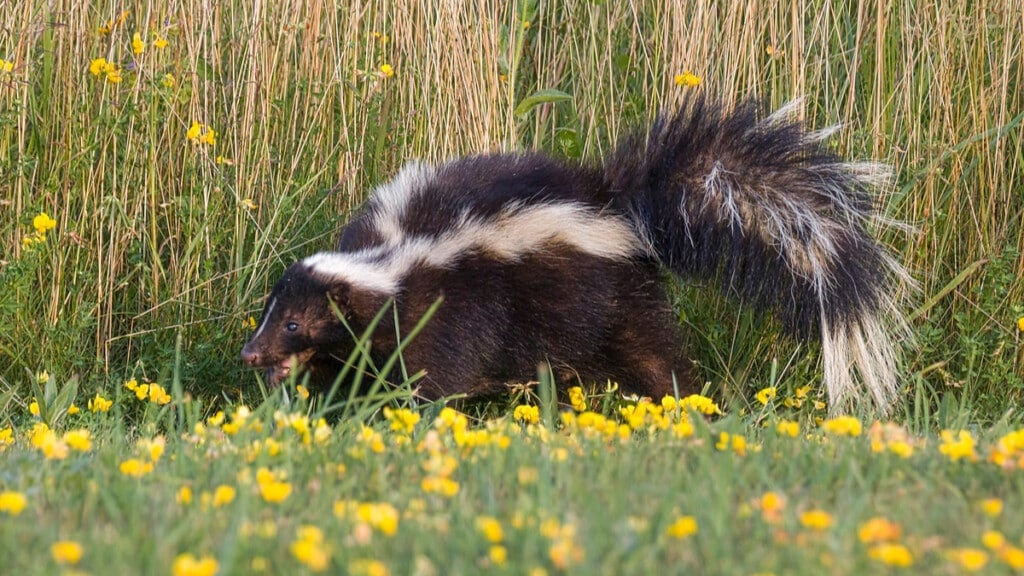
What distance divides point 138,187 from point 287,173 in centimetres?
66

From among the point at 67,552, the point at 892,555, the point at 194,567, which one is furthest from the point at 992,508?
the point at 67,552

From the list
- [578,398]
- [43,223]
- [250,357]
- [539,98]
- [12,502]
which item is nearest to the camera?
[12,502]

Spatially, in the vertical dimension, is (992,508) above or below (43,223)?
above

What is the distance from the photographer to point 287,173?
575 cm

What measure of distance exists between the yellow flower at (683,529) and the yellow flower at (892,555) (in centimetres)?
29

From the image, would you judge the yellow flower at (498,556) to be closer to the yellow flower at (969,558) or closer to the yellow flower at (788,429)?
the yellow flower at (969,558)

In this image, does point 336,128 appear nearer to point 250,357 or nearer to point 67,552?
point 250,357

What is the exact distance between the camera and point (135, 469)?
267cm

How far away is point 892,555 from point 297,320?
10.8 feet

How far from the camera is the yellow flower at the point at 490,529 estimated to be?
211cm

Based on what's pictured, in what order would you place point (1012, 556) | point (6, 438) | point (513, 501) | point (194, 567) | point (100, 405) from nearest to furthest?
point (194, 567) < point (1012, 556) < point (513, 501) < point (6, 438) < point (100, 405)

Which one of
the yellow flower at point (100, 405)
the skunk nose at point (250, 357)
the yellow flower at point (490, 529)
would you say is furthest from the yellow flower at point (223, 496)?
the skunk nose at point (250, 357)

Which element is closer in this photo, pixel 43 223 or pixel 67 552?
pixel 67 552

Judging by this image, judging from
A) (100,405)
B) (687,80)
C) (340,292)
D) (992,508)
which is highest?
(687,80)
